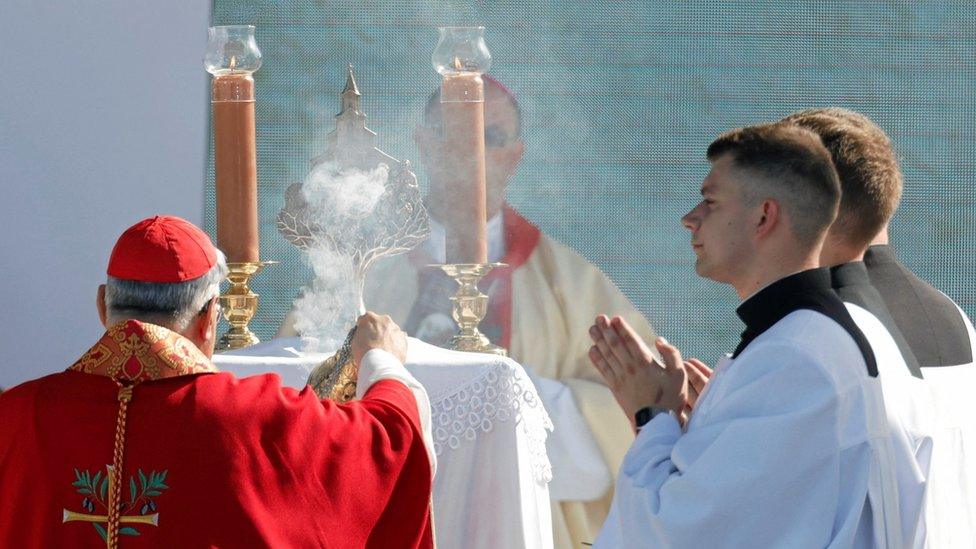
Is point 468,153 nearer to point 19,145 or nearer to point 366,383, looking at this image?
point 366,383

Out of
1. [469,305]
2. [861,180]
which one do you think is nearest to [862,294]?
[861,180]

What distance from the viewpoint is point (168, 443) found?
220 cm

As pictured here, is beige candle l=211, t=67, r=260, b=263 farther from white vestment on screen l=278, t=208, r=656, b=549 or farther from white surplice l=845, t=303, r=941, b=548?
white surplice l=845, t=303, r=941, b=548

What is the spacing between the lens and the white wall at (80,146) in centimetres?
430

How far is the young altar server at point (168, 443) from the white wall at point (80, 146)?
2.09 metres

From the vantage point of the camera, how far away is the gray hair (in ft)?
7.54

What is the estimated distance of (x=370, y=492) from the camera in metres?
2.37

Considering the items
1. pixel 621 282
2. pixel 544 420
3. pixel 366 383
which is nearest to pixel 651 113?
pixel 621 282

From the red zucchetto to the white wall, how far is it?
2089 millimetres

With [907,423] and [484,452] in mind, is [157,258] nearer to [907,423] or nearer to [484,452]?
[484,452]

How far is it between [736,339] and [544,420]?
1684mm

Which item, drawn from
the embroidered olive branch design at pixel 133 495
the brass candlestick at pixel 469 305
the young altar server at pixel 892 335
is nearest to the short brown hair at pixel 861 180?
the young altar server at pixel 892 335

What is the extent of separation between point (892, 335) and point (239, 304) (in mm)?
1594

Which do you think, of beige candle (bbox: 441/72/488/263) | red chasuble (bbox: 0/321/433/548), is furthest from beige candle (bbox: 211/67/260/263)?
red chasuble (bbox: 0/321/433/548)
